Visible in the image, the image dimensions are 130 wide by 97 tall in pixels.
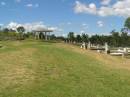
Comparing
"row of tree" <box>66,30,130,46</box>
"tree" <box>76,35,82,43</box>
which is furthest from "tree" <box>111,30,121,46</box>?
"tree" <box>76,35,82,43</box>

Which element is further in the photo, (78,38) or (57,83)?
(78,38)

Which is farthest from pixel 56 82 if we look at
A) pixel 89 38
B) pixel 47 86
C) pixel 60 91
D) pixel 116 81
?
pixel 89 38

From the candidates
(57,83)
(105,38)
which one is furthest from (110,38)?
(57,83)

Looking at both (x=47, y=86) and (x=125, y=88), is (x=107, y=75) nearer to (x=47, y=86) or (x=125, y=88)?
(x=125, y=88)

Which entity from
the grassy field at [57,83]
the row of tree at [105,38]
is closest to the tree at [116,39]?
the row of tree at [105,38]

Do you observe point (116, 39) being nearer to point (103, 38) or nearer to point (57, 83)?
point (103, 38)

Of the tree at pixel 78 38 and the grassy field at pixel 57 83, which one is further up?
the tree at pixel 78 38

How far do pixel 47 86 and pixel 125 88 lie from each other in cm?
293

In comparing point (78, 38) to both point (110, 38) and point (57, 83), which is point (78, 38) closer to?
point (110, 38)

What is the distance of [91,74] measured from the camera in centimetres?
1555

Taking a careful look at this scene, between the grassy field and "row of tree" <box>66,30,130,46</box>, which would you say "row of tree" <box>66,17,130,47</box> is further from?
the grassy field

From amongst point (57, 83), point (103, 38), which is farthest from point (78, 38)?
point (57, 83)

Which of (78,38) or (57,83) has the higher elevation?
(78,38)

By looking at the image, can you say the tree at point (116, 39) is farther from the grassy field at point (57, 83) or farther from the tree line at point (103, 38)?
the grassy field at point (57, 83)
